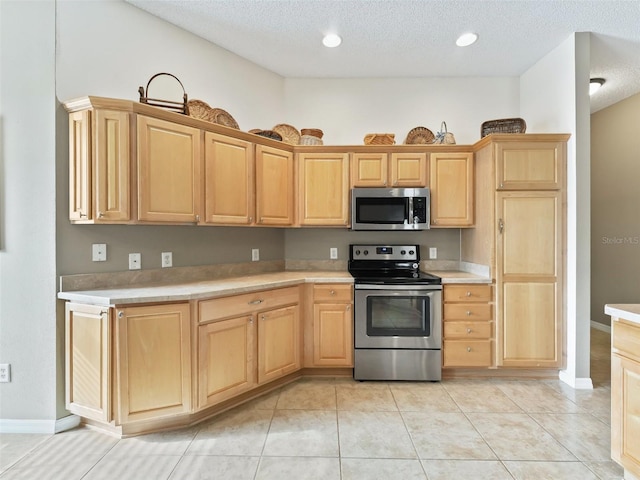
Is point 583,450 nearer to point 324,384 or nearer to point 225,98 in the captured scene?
point 324,384

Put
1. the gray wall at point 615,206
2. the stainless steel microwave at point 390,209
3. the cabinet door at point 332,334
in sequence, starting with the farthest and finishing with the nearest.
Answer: the gray wall at point 615,206, the stainless steel microwave at point 390,209, the cabinet door at point 332,334

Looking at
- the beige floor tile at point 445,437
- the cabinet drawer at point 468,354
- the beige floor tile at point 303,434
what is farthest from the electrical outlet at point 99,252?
the cabinet drawer at point 468,354

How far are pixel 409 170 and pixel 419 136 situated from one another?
399 millimetres

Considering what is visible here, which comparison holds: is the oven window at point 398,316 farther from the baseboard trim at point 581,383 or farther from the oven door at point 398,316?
the baseboard trim at point 581,383

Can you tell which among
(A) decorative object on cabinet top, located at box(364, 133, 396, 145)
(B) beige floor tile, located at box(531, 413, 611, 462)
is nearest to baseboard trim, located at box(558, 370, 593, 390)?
(B) beige floor tile, located at box(531, 413, 611, 462)

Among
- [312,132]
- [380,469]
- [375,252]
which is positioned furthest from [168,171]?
[380,469]

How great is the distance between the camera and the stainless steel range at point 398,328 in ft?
10.6

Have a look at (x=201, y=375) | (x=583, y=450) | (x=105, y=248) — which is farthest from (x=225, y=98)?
(x=583, y=450)

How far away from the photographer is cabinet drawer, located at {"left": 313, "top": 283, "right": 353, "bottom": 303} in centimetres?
331

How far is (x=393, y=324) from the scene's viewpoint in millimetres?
3268

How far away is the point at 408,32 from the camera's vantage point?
3.11 m

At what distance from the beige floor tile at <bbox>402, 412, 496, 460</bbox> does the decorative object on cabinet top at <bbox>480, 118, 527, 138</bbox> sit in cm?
244

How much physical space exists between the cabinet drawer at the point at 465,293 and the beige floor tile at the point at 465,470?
4.62ft

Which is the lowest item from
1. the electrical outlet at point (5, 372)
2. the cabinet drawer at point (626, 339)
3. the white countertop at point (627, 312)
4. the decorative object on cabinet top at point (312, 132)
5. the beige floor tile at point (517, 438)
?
the beige floor tile at point (517, 438)
